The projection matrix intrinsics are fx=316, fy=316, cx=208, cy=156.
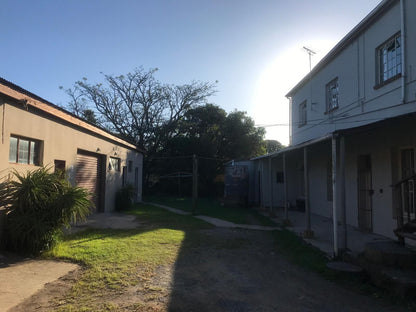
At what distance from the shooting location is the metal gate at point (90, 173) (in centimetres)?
1193

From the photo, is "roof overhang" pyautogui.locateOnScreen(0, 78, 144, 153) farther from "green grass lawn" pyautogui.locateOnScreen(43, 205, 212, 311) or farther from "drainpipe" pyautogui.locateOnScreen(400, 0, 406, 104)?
"drainpipe" pyautogui.locateOnScreen(400, 0, 406, 104)

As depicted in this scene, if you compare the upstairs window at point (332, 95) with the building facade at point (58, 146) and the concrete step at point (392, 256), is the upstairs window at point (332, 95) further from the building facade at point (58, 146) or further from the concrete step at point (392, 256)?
the building facade at point (58, 146)

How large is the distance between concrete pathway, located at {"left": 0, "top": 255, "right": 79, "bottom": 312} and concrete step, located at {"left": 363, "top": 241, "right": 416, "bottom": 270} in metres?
5.32

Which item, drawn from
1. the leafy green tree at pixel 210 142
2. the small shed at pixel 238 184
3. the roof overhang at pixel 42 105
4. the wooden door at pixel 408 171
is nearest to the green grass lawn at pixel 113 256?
the roof overhang at pixel 42 105

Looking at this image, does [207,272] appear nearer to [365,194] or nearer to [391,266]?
[391,266]

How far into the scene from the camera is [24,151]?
26.5 ft

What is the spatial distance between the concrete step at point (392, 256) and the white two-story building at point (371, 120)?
1090mm

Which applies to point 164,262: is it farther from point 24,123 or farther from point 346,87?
point 346,87

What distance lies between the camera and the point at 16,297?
437cm

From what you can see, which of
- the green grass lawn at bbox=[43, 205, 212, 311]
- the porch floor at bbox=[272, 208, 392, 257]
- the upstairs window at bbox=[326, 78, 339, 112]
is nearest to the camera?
the green grass lawn at bbox=[43, 205, 212, 311]

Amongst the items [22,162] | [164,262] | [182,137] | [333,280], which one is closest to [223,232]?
[164,262]

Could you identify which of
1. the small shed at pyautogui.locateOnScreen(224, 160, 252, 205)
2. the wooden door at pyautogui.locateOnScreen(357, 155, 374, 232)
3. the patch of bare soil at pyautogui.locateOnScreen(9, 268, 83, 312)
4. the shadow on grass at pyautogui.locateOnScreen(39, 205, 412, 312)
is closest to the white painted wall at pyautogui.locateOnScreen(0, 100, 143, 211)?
the shadow on grass at pyautogui.locateOnScreen(39, 205, 412, 312)

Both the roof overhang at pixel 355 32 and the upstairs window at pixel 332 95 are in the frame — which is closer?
the roof overhang at pixel 355 32

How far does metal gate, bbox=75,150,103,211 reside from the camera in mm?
11927
